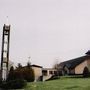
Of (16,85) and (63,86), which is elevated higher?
(16,85)

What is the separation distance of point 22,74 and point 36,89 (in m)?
22.5

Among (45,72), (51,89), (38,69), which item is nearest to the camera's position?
(51,89)

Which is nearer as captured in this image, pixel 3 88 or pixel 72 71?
pixel 3 88

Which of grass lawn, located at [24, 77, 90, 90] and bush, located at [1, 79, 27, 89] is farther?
bush, located at [1, 79, 27, 89]

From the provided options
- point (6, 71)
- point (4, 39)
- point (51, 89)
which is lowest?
point (51, 89)

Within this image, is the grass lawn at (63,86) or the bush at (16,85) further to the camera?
the bush at (16,85)

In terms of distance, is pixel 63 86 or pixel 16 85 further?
pixel 16 85

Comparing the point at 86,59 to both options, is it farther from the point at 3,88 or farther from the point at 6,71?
the point at 3,88

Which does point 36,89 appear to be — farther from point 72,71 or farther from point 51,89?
point 72,71

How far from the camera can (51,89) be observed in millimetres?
35688

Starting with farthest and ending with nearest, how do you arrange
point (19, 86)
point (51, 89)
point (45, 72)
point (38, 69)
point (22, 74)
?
point (45, 72) → point (38, 69) → point (22, 74) → point (19, 86) → point (51, 89)

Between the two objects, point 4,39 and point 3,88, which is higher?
point 4,39

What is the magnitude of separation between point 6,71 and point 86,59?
1054 inches

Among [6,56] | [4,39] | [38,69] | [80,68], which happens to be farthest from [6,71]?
[80,68]
